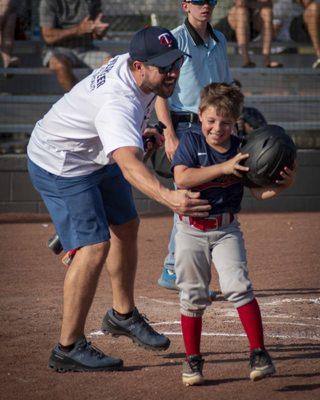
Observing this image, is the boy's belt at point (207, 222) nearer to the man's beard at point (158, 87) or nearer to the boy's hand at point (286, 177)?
the boy's hand at point (286, 177)

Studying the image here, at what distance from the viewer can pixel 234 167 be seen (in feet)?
15.3

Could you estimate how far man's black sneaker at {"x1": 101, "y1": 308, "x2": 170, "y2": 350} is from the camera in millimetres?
5609

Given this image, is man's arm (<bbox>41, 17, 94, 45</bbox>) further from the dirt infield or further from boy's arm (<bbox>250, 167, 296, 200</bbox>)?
boy's arm (<bbox>250, 167, 296, 200</bbox>)

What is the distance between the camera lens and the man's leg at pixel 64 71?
40.3ft

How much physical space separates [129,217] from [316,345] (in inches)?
55.6

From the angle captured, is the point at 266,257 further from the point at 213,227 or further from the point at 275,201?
the point at 213,227

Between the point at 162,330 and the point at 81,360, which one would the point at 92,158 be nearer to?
the point at 81,360

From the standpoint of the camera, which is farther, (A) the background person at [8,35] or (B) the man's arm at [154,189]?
(A) the background person at [8,35]

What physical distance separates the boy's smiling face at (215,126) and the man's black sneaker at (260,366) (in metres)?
1.13

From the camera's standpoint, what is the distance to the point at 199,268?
4988 mm

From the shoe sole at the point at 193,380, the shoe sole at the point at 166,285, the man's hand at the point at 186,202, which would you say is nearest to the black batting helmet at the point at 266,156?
the man's hand at the point at 186,202

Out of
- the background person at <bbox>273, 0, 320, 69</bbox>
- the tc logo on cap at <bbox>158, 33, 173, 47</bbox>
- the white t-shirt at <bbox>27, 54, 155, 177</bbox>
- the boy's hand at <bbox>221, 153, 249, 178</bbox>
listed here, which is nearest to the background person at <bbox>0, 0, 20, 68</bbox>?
the background person at <bbox>273, 0, 320, 69</bbox>

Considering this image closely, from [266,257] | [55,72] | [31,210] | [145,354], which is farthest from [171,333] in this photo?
[55,72]

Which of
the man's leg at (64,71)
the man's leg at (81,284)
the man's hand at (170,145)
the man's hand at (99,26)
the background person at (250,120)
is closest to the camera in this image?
the man's leg at (81,284)
